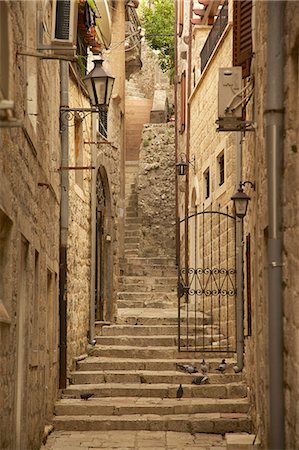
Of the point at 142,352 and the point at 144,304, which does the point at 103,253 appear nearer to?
the point at 144,304

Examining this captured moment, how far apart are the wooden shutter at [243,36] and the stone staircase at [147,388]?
4.60 meters

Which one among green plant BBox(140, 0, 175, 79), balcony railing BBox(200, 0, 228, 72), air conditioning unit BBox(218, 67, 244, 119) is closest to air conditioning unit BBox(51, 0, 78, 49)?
air conditioning unit BBox(218, 67, 244, 119)

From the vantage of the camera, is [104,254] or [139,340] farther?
[104,254]

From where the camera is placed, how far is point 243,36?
1116cm

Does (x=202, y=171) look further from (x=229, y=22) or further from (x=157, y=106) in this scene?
(x=157, y=106)

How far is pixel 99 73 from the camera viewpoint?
40.3 ft

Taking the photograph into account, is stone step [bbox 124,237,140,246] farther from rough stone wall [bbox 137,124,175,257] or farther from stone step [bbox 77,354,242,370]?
stone step [bbox 77,354,242,370]

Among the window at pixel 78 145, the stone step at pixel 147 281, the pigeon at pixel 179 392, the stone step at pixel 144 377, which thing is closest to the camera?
the pigeon at pixel 179 392

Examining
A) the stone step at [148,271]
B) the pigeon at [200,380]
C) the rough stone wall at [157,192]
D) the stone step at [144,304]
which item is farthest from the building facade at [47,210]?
the rough stone wall at [157,192]

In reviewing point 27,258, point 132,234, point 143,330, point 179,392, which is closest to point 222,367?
point 179,392

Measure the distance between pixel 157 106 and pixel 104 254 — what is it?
15.3 metres

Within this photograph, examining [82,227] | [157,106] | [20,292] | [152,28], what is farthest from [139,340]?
[152,28]

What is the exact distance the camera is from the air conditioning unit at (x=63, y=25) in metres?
8.97

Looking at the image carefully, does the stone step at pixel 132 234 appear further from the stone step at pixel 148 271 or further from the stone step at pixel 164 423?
the stone step at pixel 164 423
